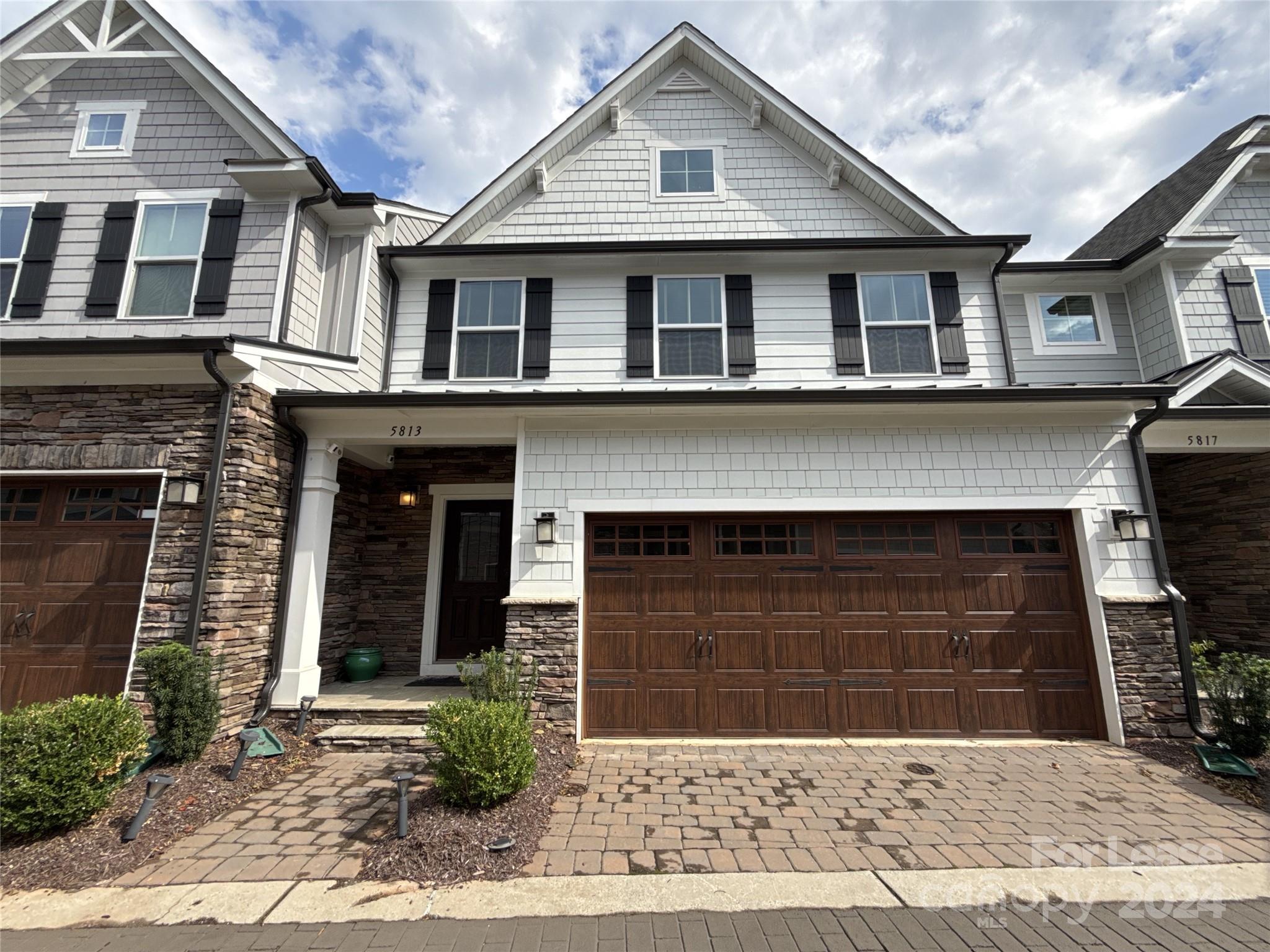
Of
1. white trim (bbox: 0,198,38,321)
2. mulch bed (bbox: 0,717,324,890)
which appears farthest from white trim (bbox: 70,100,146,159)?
mulch bed (bbox: 0,717,324,890)

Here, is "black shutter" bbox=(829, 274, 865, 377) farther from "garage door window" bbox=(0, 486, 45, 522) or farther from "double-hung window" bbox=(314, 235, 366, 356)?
"garage door window" bbox=(0, 486, 45, 522)

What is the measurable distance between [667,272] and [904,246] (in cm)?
336

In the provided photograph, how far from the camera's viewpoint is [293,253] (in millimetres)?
6949

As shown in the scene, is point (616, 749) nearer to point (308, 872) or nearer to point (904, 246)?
point (308, 872)

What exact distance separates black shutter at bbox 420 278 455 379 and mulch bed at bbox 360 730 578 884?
5.36m

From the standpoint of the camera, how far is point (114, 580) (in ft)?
18.7

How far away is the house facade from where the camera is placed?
5.84 m

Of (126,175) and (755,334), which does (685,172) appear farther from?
(126,175)

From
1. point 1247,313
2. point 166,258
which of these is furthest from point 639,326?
point 1247,313

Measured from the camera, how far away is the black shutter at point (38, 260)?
678 centimetres

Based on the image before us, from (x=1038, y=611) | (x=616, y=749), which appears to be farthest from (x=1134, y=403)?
(x=616, y=749)

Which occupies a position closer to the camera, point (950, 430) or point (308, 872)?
point (308, 872)

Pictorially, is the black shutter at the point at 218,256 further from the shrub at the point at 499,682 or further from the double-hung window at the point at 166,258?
the shrub at the point at 499,682

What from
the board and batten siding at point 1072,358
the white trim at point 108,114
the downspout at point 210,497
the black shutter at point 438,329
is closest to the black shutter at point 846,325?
the board and batten siding at point 1072,358
